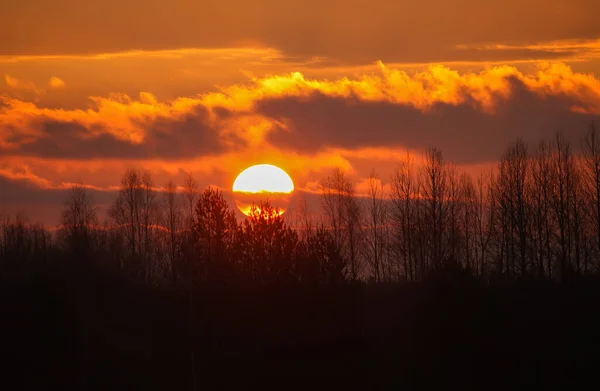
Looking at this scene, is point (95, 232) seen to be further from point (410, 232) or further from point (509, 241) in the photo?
point (509, 241)

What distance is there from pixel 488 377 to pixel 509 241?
58.2ft

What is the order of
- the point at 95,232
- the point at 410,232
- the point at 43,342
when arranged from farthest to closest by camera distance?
the point at 95,232 → the point at 410,232 → the point at 43,342

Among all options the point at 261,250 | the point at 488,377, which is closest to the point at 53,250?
the point at 261,250

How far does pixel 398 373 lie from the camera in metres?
27.6

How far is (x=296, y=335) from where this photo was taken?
32.6 m

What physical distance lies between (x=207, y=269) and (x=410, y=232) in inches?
502

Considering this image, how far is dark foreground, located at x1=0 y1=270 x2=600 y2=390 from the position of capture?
1053 inches

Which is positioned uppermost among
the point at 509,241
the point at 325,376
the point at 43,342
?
the point at 509,241

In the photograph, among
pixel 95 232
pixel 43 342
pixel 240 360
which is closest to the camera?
pixel 43 342

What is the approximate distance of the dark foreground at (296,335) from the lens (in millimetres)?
26750

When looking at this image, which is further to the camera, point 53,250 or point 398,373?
point 53,250

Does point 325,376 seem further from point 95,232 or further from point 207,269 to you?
point 95,232

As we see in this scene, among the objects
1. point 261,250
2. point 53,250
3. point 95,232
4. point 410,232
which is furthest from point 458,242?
point 95,232

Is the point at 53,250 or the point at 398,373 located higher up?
the point at 53,250
